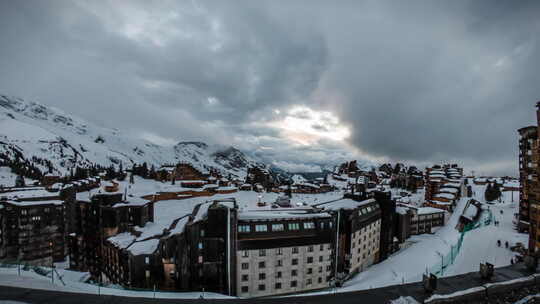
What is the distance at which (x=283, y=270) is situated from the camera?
4184 centimetres

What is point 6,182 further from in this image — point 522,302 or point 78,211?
point 522,302

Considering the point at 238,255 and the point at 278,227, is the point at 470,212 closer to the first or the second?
the point at 278,227

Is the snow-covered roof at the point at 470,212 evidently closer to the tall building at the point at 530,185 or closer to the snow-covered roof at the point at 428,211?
the snow-covered roof at the point at 428,211

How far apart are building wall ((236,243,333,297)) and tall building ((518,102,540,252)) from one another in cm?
3626

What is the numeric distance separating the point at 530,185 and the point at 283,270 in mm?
53140

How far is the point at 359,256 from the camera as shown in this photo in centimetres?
5138

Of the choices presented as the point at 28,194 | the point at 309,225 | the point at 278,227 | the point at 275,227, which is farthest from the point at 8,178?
the point at 309,225

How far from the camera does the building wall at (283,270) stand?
40.5 meters

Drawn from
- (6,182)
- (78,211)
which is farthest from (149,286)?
(6,182)

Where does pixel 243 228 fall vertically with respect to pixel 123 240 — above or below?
above

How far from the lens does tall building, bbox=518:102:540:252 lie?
3931cm

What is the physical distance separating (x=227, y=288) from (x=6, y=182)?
219 meters

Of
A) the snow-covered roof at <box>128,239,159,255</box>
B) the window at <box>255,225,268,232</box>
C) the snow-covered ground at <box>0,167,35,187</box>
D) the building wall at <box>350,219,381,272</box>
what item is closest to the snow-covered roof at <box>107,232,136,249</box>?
the snow-covered roof at <box>128,239,159,255</box>

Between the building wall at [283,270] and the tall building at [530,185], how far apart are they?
36.3 m
